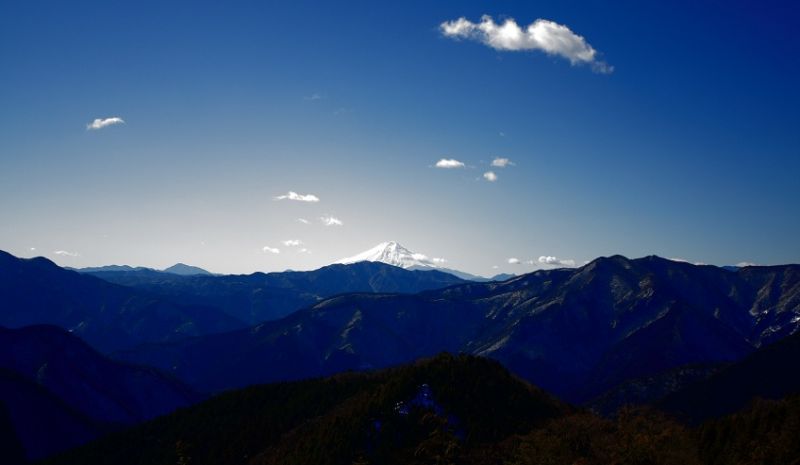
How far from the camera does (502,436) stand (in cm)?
10206

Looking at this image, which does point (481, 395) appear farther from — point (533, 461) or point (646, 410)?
point (533, 461)

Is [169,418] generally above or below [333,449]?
below

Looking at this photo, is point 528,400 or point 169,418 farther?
point 169,418

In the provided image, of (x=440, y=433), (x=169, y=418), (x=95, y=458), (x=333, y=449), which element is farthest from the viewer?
(x=169, y=418)

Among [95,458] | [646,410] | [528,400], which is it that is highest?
[646,410]

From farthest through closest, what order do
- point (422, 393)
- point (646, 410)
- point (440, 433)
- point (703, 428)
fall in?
point (422, 393) → point (703, 428) → point (646, 410) → point (440, 433)

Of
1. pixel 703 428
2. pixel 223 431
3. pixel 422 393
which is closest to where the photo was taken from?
pixel 703 428

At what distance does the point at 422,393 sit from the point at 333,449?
22234mm

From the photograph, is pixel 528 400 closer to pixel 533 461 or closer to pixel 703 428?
pixel 703 428

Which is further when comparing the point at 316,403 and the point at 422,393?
the point at 316,403

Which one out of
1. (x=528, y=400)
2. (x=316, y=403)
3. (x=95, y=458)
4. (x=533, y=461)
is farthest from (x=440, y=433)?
(x=95, y=458)

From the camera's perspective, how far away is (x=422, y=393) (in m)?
115

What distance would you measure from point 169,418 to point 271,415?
169 feet

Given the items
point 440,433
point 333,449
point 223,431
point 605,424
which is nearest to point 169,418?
point 223,431
